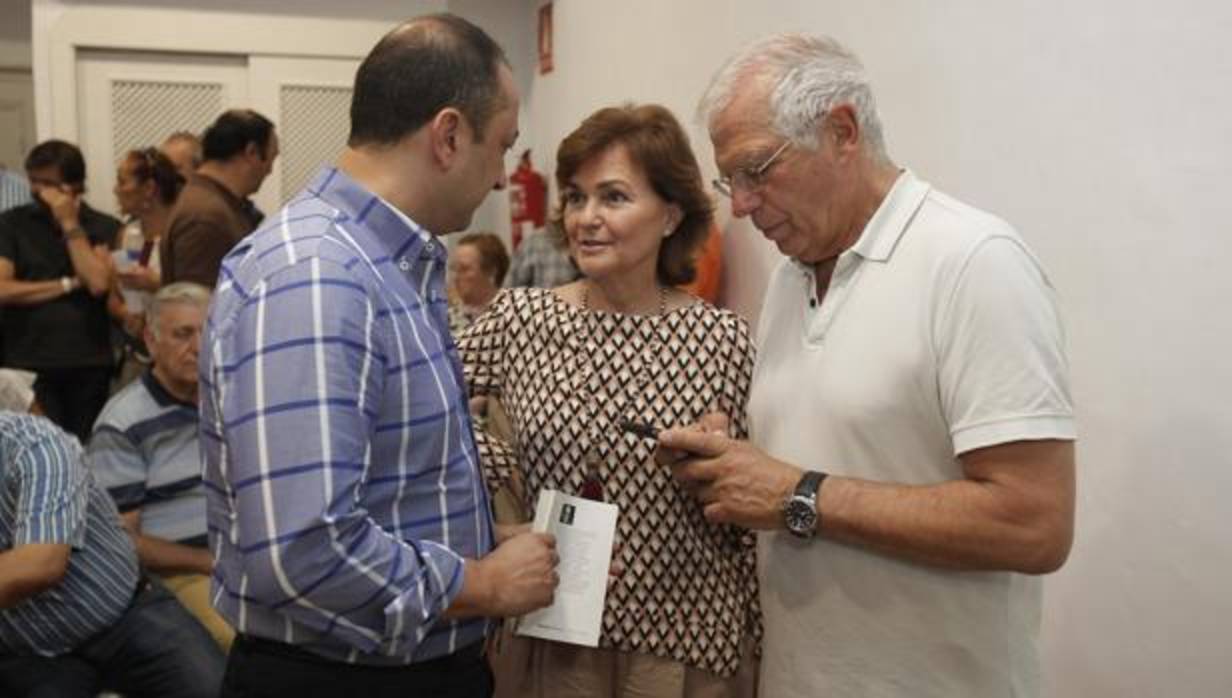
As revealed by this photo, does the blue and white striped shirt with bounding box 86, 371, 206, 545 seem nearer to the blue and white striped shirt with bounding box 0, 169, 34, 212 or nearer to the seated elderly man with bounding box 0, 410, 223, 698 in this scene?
the seated elderly man with bounding box 0, 410, 223, 698

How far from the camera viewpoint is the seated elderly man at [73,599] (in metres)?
2.11

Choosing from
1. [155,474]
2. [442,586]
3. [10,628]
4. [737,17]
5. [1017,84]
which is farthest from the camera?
[737,17]

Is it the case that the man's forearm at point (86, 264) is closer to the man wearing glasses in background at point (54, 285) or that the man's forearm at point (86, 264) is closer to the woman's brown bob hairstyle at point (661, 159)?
the man wearing glasses in background at point (54, 285)

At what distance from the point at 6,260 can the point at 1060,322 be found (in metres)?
4.37

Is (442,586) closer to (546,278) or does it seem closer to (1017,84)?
(1017,84)

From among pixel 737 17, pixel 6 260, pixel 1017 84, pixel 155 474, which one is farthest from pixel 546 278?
pixel 1017 84

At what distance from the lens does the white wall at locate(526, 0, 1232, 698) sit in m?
1.52

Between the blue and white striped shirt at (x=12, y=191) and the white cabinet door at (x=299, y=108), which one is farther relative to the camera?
the white cabinet door at (x=299, y=108)

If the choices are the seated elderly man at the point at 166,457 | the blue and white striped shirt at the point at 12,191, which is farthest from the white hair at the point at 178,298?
the blue and white striped shirt at the point at 12,191

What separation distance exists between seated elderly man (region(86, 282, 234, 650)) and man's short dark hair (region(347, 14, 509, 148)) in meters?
1.63

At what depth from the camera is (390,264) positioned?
119 cm

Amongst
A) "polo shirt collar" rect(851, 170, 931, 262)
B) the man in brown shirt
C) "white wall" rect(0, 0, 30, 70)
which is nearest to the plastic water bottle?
the man in brown shirt

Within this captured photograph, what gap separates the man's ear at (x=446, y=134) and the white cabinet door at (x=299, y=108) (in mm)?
4911

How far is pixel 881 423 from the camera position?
132 centimetres
